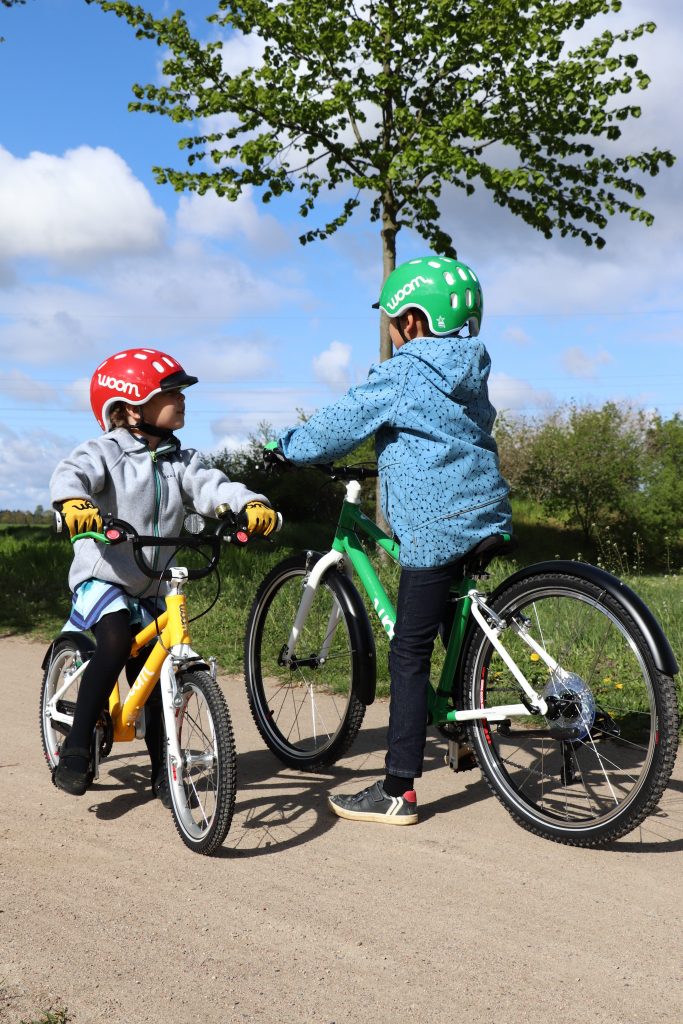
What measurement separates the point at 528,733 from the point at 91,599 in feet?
5.69

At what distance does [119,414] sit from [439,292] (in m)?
1.34

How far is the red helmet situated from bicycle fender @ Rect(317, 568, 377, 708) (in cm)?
112

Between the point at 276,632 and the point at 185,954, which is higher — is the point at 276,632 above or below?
above

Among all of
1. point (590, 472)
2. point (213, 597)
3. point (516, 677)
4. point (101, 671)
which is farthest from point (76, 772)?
point (590, 472)

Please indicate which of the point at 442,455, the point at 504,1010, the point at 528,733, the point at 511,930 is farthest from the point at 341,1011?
the point at 442,455

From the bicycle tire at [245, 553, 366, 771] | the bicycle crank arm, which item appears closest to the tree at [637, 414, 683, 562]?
the bicycle tire at [245, 553, 366, 771]

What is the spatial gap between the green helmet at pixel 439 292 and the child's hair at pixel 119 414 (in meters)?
1.13

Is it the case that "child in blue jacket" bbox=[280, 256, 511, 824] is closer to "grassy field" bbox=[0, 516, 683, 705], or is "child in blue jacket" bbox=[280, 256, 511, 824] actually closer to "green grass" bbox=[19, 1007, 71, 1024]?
"green grass" bbox=[19, 1007, 71, 1024]

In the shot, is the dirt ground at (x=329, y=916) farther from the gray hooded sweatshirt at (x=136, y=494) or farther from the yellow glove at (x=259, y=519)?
the yellow glove at (x=259, y=519)

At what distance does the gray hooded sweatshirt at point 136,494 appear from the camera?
13.1 feet

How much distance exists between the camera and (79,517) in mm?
3568

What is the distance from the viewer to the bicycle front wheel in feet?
11.2

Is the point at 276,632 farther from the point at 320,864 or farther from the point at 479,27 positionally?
the point at 479,27

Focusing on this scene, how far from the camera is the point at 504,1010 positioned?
251 centimetres
